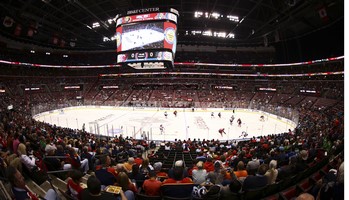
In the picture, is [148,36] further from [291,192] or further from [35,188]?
[291,192]

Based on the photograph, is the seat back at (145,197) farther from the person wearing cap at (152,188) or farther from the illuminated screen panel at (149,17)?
the illuminated screen panel at (149,17)

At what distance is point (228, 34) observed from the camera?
37.3 meters

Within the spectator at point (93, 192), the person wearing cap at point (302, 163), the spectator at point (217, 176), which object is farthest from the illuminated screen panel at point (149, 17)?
the spectator at point (93, 192)

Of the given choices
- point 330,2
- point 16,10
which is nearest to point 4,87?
point 16,10

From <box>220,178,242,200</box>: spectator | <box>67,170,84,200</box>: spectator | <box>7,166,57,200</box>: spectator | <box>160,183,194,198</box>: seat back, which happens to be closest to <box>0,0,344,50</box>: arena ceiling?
<box>220,178,242,200</box>: spectator

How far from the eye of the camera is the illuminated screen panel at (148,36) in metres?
21.3

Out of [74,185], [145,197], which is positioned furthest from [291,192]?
[74,185]

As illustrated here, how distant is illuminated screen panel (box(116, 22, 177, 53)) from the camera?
70.0 ft

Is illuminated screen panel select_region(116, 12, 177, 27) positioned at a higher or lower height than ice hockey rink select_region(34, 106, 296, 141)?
higher

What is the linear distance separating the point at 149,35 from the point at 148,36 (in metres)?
0.16

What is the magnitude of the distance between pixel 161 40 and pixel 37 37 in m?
32.0

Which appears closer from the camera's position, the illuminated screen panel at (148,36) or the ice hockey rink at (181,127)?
the ice hockey rink at (181,127)

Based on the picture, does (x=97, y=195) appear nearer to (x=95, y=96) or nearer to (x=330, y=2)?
(x=330, y=2)

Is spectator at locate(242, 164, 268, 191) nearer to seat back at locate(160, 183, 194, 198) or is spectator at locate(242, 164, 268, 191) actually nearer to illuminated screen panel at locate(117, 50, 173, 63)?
seat back at locate(160, 183, 194, 198)
